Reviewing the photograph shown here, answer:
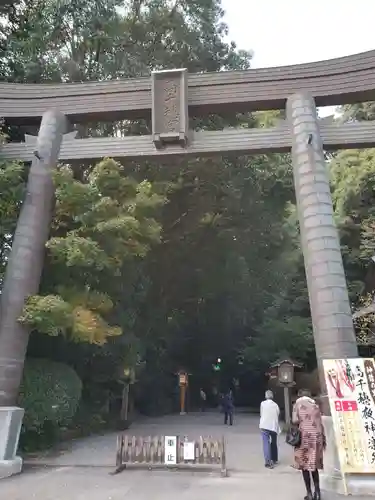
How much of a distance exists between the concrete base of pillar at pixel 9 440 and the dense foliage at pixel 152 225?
1.67 metres

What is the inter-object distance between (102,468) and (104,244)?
4586 millimetres

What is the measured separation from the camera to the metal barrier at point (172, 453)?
8797 mm

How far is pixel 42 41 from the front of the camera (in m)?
14.7

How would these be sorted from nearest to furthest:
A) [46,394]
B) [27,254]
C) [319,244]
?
[319,244] < [27,254] < [46,394]

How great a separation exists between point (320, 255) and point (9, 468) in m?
7.13

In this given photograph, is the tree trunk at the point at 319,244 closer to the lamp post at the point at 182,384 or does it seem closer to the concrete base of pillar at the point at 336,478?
the concrete base of pillar at the point at 336,478

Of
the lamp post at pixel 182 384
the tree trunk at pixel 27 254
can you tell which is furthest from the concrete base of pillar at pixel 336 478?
the lamp post at pixel 182 384

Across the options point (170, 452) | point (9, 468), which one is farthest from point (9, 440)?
point (170, 452)

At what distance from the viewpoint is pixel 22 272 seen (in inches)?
400

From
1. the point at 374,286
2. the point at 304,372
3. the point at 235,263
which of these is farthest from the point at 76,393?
the point at 374,286

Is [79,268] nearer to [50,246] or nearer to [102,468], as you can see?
[50,246]

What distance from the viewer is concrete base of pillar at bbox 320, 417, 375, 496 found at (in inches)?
291

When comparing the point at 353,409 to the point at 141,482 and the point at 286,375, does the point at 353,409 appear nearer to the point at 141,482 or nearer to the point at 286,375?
the point at 141,482

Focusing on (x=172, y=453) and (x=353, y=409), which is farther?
(x=172, y=453)
